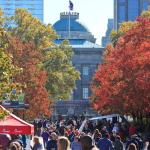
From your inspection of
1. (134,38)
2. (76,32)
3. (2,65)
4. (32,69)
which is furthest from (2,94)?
(76,32)

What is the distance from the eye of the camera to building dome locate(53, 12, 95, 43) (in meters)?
175

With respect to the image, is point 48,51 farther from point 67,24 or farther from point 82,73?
point 67,24

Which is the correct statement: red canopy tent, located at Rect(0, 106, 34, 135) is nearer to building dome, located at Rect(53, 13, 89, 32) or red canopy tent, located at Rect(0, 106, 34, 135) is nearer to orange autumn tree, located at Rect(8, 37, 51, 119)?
orange autumn tree, located at Rect(8, 37, 51, 119)

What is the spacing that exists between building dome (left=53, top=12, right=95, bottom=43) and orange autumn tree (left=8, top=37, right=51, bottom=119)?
353 feet

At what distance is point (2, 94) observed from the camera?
72.0 feet

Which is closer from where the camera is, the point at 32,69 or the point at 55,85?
the point at 32,69

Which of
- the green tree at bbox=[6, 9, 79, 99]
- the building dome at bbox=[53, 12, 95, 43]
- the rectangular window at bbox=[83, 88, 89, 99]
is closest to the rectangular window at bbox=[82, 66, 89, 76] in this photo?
the rectangular window at bbox=[83, 88, 89, 99]

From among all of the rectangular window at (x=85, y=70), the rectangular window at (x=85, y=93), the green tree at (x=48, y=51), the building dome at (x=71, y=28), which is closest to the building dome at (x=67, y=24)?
the building dome at (x=71, y=28)

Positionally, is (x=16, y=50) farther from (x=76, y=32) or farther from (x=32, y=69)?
(x=76, y=32)

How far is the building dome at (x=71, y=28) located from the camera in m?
175

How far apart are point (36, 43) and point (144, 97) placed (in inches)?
1466

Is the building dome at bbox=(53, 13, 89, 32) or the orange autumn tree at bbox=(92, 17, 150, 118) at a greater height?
the building dome at bbox=(53, 13, 89, 32)

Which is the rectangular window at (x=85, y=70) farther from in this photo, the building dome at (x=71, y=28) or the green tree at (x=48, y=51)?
the green tree at (x=48, y=51)

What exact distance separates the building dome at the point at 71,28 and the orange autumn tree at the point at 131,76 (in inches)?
4323
